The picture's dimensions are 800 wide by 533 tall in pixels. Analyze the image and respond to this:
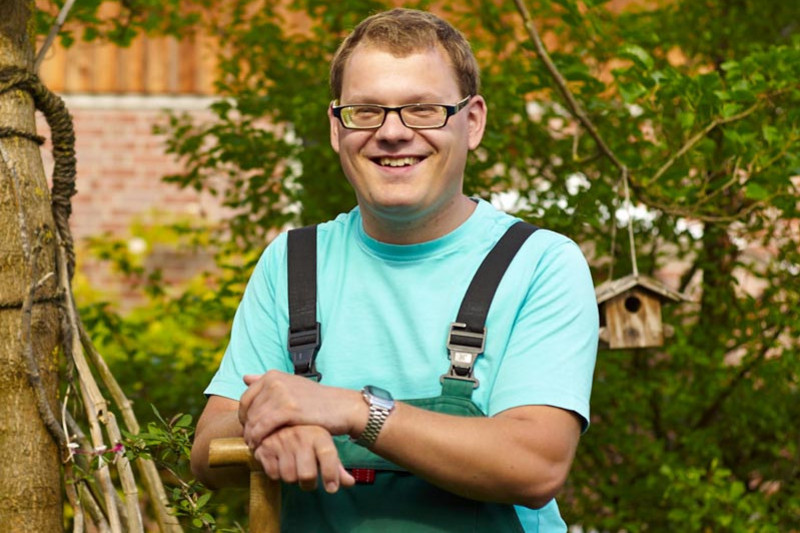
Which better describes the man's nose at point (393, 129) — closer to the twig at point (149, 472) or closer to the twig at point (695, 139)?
A: the twig at point (149, 472)

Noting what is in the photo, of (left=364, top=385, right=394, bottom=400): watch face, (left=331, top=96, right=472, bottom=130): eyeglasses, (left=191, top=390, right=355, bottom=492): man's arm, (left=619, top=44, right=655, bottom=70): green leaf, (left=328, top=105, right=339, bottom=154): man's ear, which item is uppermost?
(left=619, top=44, right=655, bottom=70): green leaf

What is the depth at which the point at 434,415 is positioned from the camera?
6.70 feet

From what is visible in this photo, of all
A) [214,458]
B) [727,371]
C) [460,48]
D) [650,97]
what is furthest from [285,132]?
[214,458]

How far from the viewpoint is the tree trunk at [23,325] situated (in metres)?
2.92

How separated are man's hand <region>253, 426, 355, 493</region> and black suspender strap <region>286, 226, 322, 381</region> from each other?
10.3 inches

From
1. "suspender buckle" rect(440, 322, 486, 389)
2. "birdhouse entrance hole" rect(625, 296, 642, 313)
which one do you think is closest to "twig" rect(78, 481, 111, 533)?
"suspender buckle" rect(440, 322, 486, 389)

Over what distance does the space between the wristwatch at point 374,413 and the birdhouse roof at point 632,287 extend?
2078mm

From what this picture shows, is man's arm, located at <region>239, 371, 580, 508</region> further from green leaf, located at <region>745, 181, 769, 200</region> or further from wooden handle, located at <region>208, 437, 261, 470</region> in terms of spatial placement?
green leaf, located at <region>745, 181, 769, 200</region>

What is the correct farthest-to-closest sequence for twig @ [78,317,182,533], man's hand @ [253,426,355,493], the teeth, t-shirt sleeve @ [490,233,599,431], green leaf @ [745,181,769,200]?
green leaf @ [745,181,769,200] < twig @ [78,317,182,533] < the teeth < t-shirt sleeve @ [490,233,599,431] < man's hand @ [253,426,355,493]

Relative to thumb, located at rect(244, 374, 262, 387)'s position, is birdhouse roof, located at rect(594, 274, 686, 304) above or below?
below

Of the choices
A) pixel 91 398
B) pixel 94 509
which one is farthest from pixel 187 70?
pixel 94 509

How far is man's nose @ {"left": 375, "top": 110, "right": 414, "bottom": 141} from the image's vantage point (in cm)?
231

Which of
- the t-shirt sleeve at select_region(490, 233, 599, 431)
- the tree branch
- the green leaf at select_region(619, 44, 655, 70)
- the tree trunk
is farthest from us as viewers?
the tree branch

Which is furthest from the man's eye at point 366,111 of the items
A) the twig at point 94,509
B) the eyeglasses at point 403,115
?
the twig at point 94,509
